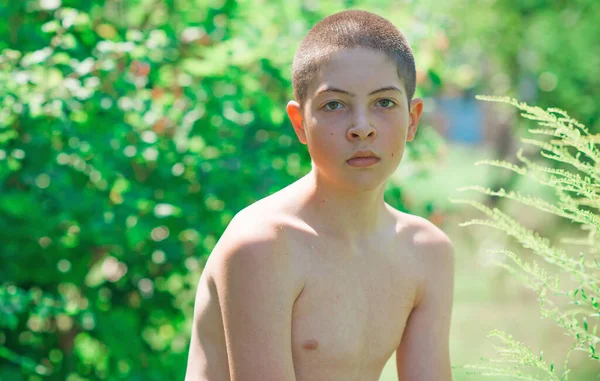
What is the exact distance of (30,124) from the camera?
3.30 m

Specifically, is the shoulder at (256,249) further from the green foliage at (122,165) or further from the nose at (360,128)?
the green foliage at (122,165)

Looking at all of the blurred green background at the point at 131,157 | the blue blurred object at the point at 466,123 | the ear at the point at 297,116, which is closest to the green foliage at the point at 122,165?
the blurred green background at the point at 131,157

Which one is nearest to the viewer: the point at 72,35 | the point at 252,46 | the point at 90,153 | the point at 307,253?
the point at 307,253

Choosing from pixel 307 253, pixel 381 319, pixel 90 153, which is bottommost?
pixel 381 319

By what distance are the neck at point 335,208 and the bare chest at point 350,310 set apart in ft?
0.16

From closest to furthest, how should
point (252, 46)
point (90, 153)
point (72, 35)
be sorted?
1. point (90, 153)
2. point (72, 35)
3. point (252, 46)

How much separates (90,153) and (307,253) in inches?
58.6

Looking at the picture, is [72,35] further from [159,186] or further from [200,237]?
[200,237]

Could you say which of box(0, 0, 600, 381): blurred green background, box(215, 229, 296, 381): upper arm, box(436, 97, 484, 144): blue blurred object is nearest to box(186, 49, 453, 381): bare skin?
box(215, 229, 296, 381): upper arm

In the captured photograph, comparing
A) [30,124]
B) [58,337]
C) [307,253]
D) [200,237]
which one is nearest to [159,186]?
[200,237]

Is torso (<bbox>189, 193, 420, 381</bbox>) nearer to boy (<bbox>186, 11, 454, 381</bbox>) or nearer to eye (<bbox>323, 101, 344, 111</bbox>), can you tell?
boy (<bbox>186, 11, 454, 381</bbox>)

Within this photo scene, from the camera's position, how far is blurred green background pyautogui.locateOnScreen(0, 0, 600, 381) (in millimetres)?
3260

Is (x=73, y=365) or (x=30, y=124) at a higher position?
(x=30, y=124)

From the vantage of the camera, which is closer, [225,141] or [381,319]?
[381,319]
